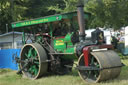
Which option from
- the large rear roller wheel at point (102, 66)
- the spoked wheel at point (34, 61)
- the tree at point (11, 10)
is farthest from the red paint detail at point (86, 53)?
the tree at point (11, 10)

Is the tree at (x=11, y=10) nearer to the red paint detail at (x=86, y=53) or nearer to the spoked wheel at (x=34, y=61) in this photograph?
the spoked wheel at (x=34, y=61)

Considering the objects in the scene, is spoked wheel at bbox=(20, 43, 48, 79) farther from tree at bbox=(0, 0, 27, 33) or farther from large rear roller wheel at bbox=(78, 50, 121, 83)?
tree at bbox=(0, 0, 27, 33)

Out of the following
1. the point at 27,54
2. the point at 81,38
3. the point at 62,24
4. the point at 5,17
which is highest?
the point at 5,17

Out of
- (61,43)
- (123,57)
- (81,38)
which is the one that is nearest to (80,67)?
(81,38)

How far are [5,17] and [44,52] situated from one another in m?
Result: 14.0

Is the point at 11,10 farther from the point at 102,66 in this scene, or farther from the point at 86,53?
the point at 102,66

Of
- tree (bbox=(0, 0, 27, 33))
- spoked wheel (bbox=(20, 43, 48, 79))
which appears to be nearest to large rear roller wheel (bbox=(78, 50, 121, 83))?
spoked wheel (bbox=(20, 43, 48, 79))

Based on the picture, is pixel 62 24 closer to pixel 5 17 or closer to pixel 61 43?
pixel 61 43

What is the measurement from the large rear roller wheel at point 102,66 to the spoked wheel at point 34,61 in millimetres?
1574

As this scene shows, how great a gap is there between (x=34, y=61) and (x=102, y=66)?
116 inches

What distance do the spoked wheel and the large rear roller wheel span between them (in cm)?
157

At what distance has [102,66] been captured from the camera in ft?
18.9

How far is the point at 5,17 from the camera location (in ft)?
67.2

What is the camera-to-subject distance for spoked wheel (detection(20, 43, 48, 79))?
293 inches
